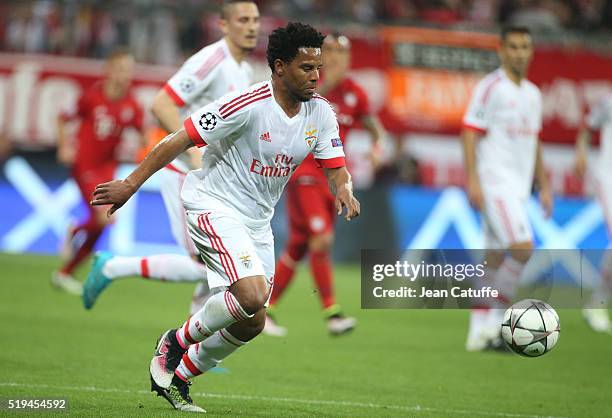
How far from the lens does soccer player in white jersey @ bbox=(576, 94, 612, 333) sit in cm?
1211

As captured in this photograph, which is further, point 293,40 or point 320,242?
point 320,242

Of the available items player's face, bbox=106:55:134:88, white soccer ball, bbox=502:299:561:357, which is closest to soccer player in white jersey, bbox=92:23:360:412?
white soccer ball, bbox=502:299:561:357

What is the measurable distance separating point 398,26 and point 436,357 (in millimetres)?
11687

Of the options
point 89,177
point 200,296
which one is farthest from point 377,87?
point 200,296

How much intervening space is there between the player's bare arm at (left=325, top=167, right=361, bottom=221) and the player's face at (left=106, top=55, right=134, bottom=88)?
23.8ft

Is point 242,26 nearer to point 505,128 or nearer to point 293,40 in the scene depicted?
point 293,40

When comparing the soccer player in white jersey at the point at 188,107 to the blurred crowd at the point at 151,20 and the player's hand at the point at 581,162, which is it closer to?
the player's hand at the point at 581,162

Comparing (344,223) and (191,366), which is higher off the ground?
(191,366)

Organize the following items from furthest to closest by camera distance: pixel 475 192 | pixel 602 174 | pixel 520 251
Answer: pixel 602 174 < pixel 475 192 < pixel 520 251

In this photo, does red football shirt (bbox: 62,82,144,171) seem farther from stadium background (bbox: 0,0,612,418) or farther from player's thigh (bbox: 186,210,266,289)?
player's thigh (bbox: 186,210,266,289)

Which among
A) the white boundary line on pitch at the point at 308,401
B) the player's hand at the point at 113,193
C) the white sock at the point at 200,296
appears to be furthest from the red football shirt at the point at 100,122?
the player's hand at the point at 113,193

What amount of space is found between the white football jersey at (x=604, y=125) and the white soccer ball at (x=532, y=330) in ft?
18.2

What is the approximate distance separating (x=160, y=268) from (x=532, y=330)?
2.92 m

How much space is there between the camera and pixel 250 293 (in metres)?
5.95
